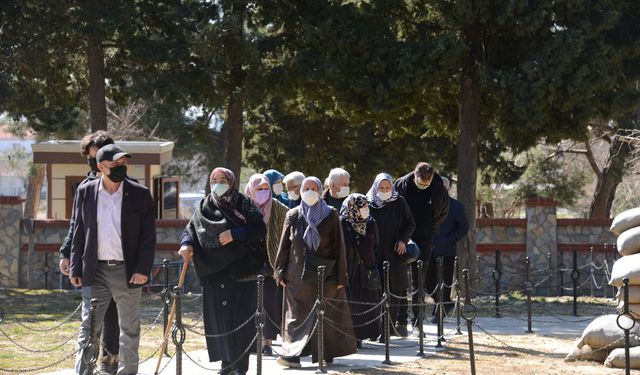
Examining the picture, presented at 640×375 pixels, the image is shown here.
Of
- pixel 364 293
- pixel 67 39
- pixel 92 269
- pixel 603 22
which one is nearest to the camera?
pixel 92 269

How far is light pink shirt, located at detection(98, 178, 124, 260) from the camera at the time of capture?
9484mm

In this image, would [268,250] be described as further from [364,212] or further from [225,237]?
[225,237]

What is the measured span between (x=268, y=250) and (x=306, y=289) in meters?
1.34

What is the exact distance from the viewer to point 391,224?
44.3 ft

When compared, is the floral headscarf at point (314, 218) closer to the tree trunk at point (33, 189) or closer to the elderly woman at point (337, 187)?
the elderly woman at point (337, 187)

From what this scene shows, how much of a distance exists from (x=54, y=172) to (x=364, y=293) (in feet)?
44.6

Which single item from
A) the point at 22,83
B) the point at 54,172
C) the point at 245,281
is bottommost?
the point at 245,281

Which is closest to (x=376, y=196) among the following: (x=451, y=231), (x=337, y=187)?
(x=337, y=187)

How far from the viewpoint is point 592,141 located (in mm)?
31875

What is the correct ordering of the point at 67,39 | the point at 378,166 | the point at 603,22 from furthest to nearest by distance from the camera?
the point at 378,166 → the point at 67,39 → the point at 603,22

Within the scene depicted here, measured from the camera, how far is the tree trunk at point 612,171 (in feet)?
94.2

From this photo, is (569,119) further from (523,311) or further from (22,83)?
(22,83)

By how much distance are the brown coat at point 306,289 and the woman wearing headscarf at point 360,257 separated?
1.98ft

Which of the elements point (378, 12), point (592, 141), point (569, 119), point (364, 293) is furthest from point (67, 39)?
point (592, 141)
